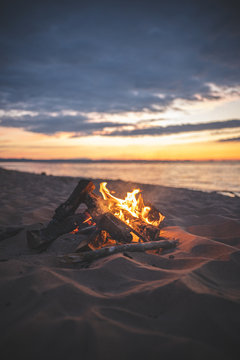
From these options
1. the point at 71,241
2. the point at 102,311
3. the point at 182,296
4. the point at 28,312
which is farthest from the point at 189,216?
the point at 28,312

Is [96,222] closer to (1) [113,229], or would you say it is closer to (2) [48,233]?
(1) [113,229]

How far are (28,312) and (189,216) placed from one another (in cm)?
505

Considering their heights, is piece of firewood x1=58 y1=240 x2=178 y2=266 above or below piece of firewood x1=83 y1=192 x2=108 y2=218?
below

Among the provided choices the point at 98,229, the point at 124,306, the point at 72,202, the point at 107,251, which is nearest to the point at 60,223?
the point at 72,202

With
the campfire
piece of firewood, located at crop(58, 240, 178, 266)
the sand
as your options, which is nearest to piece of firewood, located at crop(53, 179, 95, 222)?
the campfire

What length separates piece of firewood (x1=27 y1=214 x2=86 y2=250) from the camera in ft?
11.6

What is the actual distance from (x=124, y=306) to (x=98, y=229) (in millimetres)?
1511

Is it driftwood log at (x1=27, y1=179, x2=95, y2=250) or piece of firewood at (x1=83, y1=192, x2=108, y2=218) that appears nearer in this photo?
driftwood log at (x1=27, y1=179, x2=95, y2=250)

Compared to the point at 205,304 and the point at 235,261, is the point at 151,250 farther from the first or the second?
the point at 205,304

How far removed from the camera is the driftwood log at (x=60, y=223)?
3.55 meters

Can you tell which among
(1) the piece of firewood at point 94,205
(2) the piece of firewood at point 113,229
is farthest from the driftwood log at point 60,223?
(2) the piece of firewood at point 113,229

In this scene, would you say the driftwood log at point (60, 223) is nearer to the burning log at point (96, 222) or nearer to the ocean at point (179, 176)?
the burning log at point (96, 222)

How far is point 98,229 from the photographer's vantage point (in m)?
3.42

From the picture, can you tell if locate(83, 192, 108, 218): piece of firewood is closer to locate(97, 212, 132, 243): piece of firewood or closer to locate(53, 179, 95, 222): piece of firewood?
locate(53, 179, 95, 222): piece of firewood
